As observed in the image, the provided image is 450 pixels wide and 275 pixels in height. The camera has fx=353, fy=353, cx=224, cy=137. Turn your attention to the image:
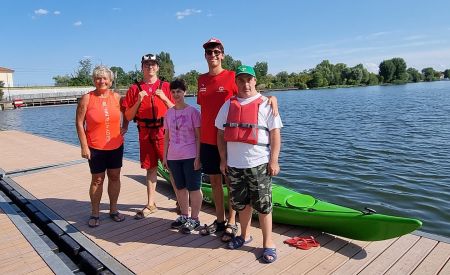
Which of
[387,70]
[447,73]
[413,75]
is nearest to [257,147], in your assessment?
[387,70]

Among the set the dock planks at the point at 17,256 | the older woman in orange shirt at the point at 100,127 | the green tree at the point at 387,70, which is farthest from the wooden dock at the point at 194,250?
the green tree at the point at 387,70

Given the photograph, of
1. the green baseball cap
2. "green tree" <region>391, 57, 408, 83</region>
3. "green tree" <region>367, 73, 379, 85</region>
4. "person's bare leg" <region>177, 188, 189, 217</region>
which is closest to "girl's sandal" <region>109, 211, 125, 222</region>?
"person's bare leg" <region>177, 188, 189, 217</region>

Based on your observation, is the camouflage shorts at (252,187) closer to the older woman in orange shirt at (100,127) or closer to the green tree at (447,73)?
the older woman in orange shirt at (100,127)

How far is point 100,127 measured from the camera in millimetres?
4199

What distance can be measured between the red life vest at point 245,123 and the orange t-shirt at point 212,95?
359mm

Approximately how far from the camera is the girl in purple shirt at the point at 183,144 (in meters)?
4.05

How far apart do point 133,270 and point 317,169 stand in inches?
306

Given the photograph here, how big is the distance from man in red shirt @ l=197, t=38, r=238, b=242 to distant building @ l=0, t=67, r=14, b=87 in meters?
96.8

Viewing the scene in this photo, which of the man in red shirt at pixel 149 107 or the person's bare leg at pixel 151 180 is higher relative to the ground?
the man in red shirt at pixel 149 107

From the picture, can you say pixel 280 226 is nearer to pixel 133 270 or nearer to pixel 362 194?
pixel 133 270

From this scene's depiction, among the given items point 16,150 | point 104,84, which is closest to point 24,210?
point 104,84

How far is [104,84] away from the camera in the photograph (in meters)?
4.18

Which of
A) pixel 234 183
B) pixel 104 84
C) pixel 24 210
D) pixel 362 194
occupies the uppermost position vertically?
pixel 104 84

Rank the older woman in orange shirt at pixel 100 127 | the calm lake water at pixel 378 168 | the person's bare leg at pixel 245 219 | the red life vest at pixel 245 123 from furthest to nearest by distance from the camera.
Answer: the calm lake water at pixel 378 168 < the older woman in orange shirt at pixel 100 127 < the person's bare leg at pixel 245 219 < the red life vest at pixel 245 123
